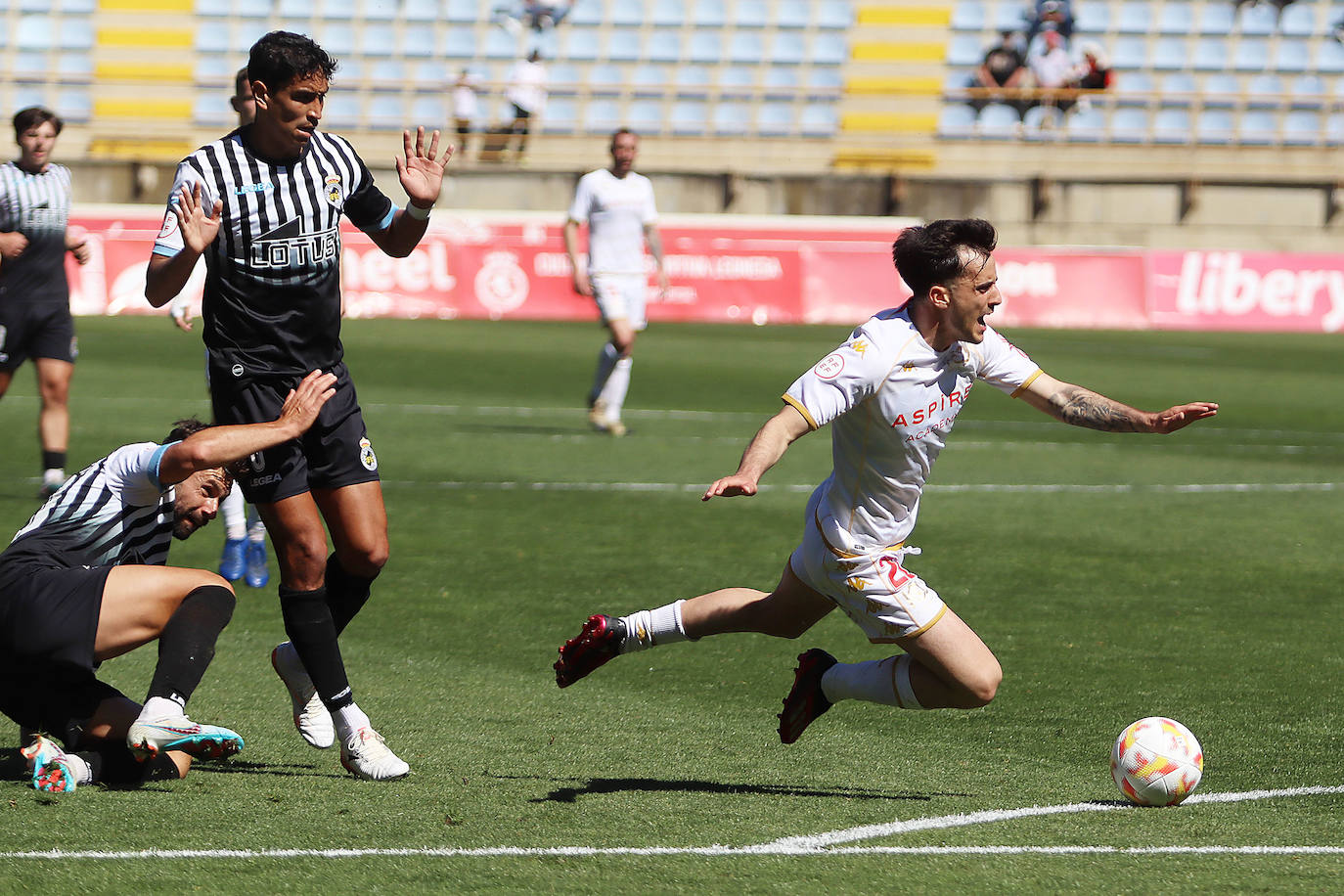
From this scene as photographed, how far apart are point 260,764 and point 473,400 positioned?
11.1 metres

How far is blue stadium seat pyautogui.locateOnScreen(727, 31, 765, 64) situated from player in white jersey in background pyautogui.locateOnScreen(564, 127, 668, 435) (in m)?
19.2

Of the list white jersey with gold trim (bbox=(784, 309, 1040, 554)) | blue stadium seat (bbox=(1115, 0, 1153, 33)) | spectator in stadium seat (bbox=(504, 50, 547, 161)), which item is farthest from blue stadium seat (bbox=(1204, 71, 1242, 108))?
white jersey with gold trim (bbox=(784, 309, 1040, 554))

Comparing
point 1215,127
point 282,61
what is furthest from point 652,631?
point 1215,127

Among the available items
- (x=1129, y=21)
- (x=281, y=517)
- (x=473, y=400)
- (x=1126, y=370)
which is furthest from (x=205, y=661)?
(x=1129, y=21)

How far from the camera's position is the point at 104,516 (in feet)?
16.5

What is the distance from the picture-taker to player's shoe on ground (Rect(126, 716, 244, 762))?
4.56m

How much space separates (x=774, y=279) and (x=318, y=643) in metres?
21.0

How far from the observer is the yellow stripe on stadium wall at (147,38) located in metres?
31.9

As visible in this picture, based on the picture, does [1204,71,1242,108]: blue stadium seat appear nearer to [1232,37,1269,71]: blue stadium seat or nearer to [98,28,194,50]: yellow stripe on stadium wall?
[1232,37,1269,71]: blue stadium seat

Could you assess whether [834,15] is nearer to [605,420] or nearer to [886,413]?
[605,420]

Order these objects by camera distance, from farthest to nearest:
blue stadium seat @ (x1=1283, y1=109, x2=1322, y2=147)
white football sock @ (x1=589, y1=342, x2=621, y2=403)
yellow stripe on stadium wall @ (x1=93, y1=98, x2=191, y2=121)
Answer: yellow stripe on stadium wall @ (x1=93, y1=98, x2=191, y2=121), blue stadium seat @ (x1=1283, y1=109, x2=1322, y2=147), white football sock @ (x1=589, y1=342, x2=621, y2=403)

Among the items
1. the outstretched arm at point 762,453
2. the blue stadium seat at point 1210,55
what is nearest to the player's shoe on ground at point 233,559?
the outstretched arm at point 762,453

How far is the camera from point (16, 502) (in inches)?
398

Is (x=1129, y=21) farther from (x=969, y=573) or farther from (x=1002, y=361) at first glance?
(x=1002, y=361)
